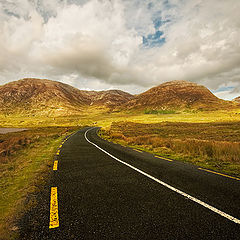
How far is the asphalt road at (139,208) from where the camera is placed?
8.73ft

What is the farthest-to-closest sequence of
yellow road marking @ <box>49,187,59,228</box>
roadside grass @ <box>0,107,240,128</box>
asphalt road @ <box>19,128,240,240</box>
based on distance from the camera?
roadside grass @ <box>0,107,240,128</box> → yellow road marking @ <box>49,187,59,228</box> → asphalt road @ <box>19,128,240,240</box>

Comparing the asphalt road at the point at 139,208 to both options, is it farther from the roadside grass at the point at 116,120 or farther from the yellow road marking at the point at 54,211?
the roadside grass at the point at 116,120

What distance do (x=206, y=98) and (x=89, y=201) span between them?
227 metres

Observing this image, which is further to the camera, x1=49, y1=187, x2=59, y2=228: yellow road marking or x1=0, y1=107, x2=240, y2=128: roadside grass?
x1=0, y1=107, x2=240, y2=128: roadside grass

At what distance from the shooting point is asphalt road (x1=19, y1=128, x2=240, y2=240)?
2.66 meters

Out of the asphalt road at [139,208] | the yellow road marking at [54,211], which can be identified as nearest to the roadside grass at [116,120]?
the asphalt road at [139,208]

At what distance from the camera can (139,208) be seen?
137 inches

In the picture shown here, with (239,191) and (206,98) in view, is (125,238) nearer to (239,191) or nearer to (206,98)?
(239,191)

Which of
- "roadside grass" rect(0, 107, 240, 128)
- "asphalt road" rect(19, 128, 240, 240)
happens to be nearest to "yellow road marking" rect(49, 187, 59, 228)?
"asphalt road" rect(19, 128, 240, 240)

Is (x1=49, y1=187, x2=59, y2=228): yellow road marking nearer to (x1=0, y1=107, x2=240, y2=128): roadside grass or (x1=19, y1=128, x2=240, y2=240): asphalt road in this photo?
(x1=19, y1=128, x2=240, y2=240): asphalt road

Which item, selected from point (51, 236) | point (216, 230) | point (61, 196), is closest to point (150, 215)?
point (216, 230)

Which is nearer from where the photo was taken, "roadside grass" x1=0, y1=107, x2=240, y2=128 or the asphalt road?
the asphalt road

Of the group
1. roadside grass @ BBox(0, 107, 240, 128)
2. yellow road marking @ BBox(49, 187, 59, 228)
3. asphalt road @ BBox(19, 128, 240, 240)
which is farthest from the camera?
roadside grass @ BBox(0, 107, 240, 128)

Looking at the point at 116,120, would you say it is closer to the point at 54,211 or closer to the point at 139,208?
the point at 139,208
